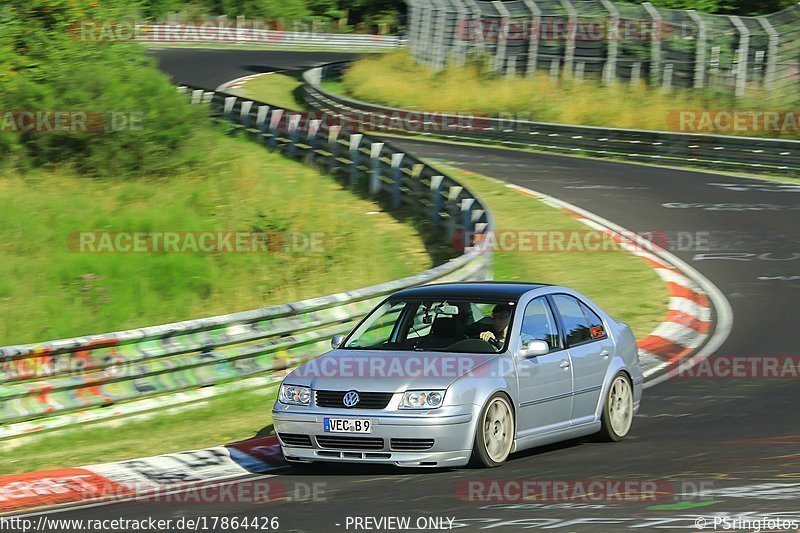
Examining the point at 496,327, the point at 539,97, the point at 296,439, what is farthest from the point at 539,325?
the point at 539,97

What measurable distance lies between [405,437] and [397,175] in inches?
609

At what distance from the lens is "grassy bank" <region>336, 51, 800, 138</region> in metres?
37.1

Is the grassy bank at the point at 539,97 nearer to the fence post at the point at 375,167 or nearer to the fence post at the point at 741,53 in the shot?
the fence post at the point at 741,53

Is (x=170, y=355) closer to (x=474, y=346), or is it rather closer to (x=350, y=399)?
(x=350, y=399)

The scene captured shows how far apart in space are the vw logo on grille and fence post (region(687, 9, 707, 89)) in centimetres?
3137

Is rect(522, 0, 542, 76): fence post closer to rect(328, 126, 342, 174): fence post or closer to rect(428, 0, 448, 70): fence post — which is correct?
rect(428, 0, 448, 70): fence post

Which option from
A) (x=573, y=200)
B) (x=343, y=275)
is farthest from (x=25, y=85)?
(x=573, y=200)

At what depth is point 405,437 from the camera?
8141 mm

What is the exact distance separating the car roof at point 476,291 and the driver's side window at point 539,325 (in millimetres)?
151

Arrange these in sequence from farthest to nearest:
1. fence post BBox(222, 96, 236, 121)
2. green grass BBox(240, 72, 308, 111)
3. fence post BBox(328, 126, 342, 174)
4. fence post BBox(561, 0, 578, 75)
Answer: green grass BBox(240, 72, 308, 111), fence post BBox(561, 0, 578, 75), fence post BBox(222, 96, 236, 121), fence post BBox(328, 126, 342, 174)

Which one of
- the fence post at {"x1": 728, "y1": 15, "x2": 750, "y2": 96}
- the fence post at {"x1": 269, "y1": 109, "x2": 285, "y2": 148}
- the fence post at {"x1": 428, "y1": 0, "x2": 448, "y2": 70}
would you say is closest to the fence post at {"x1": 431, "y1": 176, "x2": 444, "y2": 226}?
the fence post at {"x1": 269, "y1": 109, "x2": 285, "y2": 148}

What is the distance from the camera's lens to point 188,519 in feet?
23.6

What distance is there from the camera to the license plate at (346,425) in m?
8.21

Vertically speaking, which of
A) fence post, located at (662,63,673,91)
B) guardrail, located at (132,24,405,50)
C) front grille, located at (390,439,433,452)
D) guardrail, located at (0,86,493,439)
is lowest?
guardrail, located at (132,24,405,50)
